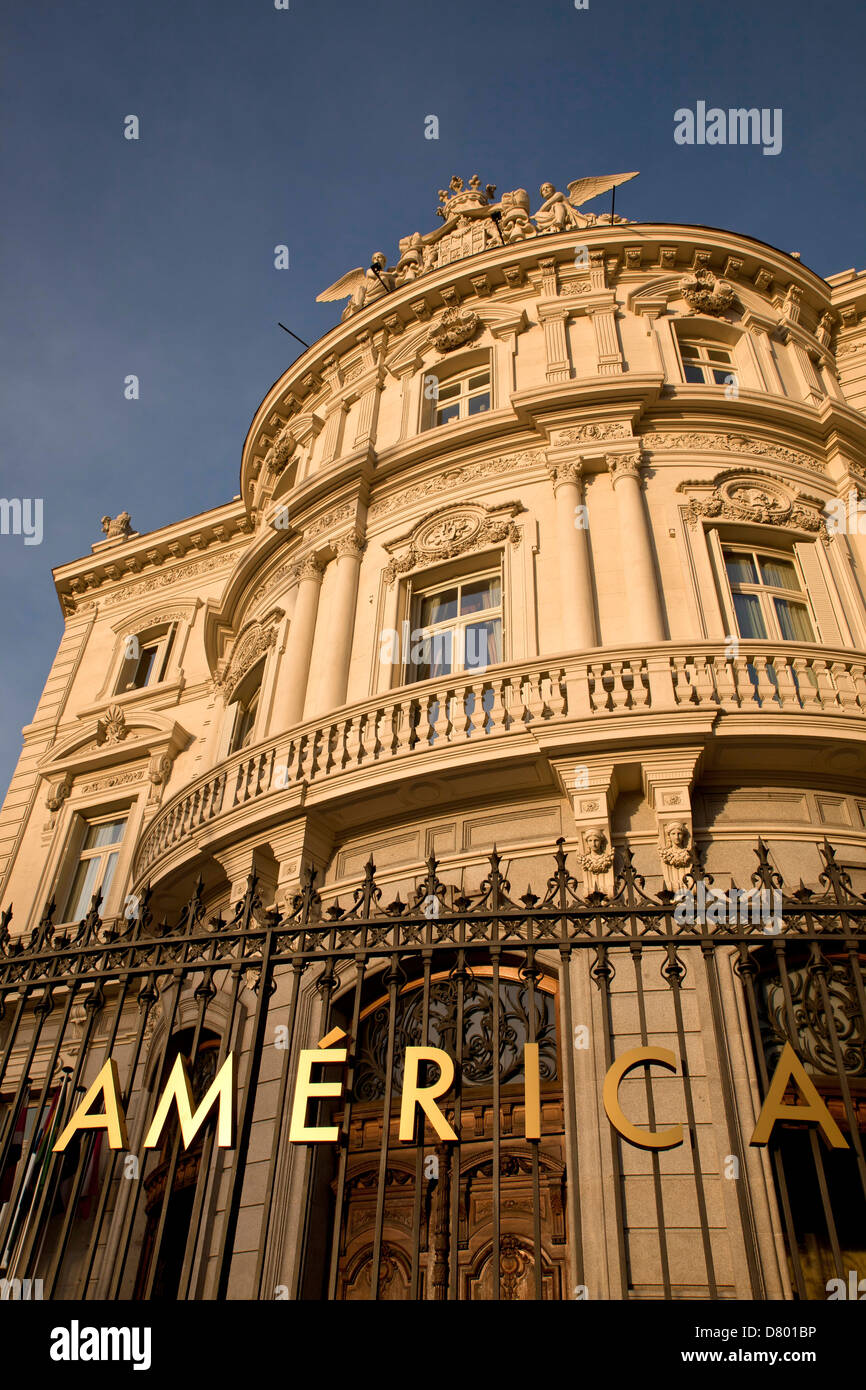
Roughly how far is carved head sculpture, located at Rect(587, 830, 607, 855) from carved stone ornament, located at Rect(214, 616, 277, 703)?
24.0 feet

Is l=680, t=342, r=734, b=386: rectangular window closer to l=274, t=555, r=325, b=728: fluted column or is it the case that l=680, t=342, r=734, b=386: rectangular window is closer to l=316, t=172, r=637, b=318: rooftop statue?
l=316, t=172, r=637, b=318: rooftop statue

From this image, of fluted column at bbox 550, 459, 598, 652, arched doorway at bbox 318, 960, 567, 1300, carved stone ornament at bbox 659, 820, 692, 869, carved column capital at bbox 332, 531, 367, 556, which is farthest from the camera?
carved column capital at bbox 332, 531, 367, 556

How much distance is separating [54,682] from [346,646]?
37.6 ft

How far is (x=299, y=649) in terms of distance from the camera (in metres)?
13.6

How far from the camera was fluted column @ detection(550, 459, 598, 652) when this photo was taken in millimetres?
11430

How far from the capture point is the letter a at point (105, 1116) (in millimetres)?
4844

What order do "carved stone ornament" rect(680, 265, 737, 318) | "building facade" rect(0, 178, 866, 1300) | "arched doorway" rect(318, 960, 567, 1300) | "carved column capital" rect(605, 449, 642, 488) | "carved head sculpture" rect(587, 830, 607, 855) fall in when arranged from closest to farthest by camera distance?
"building facade" rect(0, 178, 866, 1300), "arched doorway" rect(318, 960, 567, 1300), "carved head sculpture" rect(587, 830, 607, 855), "carved column capital" rect(605, 449, 642, 488), "carved stone ornament" rect(680, 265, 737, 318)

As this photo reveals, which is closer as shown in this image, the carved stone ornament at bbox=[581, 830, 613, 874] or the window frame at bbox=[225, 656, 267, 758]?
the carved stone ornament at bbox=[581, 830, 613, 874]

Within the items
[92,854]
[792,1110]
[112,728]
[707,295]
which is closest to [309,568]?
[112,728]

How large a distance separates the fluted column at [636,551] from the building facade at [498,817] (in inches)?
2.3

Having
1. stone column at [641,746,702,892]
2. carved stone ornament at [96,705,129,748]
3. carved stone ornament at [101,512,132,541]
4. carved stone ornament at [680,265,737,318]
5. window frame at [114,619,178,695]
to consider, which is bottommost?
stone column at [641,746,702,892]

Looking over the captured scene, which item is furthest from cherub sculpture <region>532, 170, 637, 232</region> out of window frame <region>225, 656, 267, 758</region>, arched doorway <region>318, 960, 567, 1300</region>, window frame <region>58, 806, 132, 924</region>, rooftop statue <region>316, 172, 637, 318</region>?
arched doorway <region>318, 960, 567, 1300</region>

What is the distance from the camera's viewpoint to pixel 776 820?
952 cm

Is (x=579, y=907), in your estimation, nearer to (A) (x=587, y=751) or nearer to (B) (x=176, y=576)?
(A) (x=587, y=751)
